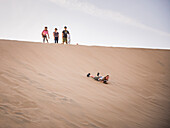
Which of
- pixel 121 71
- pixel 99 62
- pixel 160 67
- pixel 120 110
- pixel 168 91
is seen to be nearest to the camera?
pixel 120 110

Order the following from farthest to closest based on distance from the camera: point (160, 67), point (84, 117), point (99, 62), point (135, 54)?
point (135, 54) → point (160, 67) → point (99, 62) → point (84, 117)

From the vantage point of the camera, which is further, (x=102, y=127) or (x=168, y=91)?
(x=168, y=91)

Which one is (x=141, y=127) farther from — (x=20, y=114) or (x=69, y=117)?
(x=20, y=114)

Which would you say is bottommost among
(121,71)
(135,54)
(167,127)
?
(167,127)

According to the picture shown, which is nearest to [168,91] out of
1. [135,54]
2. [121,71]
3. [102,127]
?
[121,71]

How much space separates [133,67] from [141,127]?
6.30 meters

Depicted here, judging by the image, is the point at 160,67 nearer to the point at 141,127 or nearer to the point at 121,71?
the point at 121,71

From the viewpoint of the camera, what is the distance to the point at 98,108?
9.83ft

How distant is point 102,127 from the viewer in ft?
7.54

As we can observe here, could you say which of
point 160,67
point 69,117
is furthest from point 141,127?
point 160,67

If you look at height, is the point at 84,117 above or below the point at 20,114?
below

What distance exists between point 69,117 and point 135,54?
986 centimetres

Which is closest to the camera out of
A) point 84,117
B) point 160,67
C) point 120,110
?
point 84,117

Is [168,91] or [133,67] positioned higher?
[133,67]
